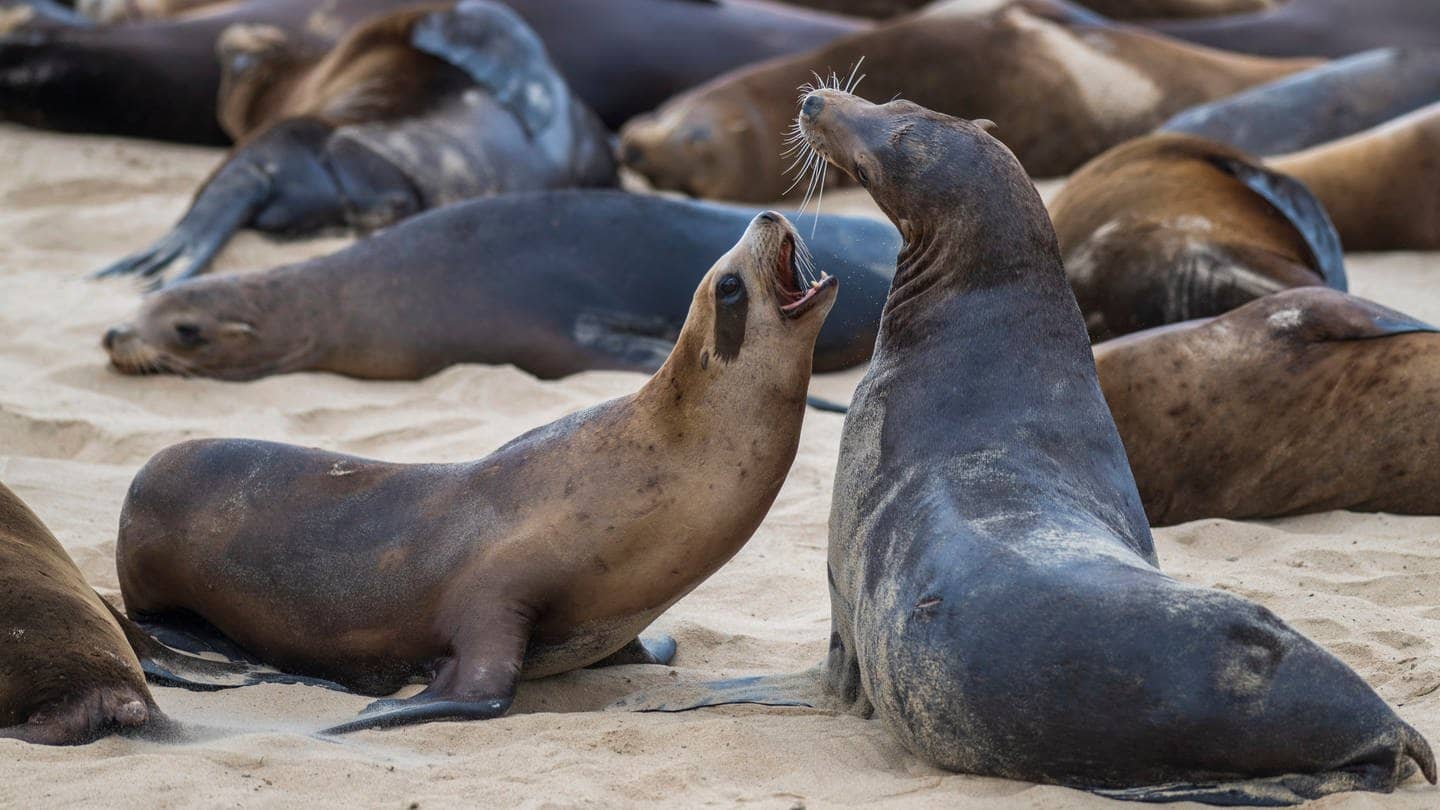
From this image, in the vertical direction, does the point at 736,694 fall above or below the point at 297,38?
above

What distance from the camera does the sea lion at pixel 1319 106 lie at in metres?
8.52

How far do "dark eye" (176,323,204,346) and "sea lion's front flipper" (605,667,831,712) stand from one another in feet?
10.5

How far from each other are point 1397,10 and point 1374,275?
4454mm

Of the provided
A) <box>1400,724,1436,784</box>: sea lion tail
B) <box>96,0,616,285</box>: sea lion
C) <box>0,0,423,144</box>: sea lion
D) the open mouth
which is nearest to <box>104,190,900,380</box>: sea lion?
<box>96,0,616,285</box>: sea lion

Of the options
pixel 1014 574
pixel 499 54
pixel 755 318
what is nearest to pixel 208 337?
pixel 499 54

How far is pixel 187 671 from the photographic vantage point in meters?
3.90

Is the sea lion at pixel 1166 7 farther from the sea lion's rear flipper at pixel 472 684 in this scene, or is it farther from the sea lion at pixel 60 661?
the sea lion at pixel 60 661

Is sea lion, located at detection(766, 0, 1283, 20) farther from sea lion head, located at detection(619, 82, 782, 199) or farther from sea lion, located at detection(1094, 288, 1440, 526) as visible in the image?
sea lion, located at detection(1094, 288, 1440, 526)

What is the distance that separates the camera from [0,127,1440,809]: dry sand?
124 inches

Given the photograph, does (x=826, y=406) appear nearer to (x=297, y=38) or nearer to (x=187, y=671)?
(x=187, y=671)

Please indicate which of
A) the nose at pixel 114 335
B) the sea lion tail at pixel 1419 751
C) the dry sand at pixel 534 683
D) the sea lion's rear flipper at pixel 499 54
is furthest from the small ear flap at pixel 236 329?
the sea lion tail at pixel 1419 751

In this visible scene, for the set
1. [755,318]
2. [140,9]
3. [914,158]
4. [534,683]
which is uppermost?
[914,158]

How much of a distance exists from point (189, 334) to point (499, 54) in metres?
2.77

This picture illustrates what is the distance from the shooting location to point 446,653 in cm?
389
